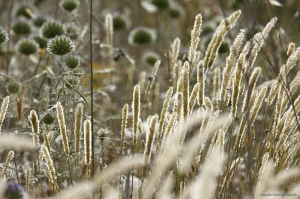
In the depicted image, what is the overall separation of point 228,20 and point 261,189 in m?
0.51

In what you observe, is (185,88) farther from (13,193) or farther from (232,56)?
(13,193)

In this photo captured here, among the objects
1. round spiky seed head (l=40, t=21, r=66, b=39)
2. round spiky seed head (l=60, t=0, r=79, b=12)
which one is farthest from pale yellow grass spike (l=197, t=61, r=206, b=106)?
round spiky seed head (l=60, t=0, r=79, b=12)

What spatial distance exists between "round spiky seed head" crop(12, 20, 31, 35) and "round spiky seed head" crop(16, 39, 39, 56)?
1.94 ft

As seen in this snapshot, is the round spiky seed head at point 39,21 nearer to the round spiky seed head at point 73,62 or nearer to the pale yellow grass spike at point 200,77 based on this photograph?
the round spiky seed head at point 73,62

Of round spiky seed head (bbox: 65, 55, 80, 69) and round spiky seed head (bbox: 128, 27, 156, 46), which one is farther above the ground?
round spiky seed head (bbox: 128, 27, 156, 46)

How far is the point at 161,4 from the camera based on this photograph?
467cm

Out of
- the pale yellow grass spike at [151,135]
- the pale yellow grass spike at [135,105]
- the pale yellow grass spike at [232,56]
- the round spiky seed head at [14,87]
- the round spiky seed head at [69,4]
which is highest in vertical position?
the round spiky seed head at [69,4]

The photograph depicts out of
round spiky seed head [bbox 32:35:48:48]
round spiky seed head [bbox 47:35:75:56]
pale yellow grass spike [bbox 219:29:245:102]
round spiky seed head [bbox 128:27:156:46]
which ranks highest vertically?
round spiky seed head [bbox 128:27:156:46]

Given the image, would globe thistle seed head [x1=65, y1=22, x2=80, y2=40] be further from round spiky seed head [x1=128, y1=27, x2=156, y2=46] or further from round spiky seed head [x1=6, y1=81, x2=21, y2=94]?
round spiky seed head [x1=128, y1=27, x2=156, y2=46]

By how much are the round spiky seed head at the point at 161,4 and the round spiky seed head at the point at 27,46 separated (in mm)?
1803

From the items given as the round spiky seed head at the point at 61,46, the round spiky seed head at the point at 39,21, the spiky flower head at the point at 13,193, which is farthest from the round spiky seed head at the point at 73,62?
the round spiky seed head at the point at 39,21

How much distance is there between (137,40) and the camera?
4137 millimetres

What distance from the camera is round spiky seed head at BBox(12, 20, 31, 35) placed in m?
3.62

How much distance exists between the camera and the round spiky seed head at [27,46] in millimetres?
3041
